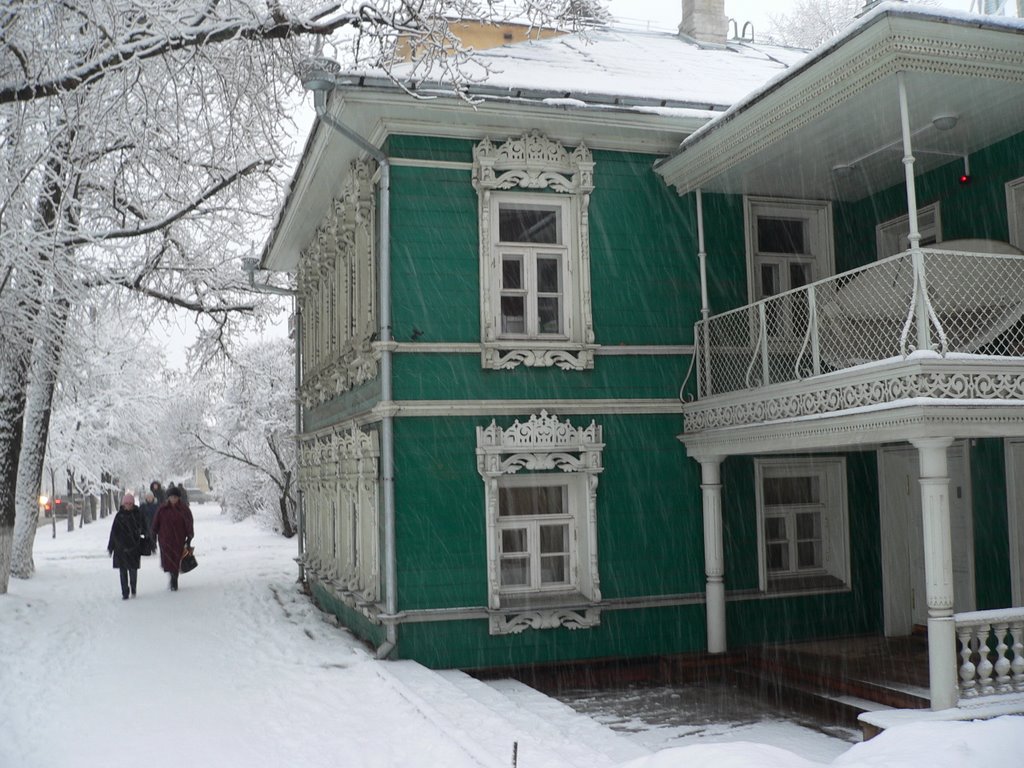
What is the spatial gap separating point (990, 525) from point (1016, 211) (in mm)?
3367

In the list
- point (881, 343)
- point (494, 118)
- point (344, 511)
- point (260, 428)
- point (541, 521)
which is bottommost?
point (541, 521)

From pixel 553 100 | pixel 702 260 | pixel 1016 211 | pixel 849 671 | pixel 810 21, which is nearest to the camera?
pixel 849 671

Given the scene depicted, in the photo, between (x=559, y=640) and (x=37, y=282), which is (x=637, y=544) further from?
(x=37, y=282)

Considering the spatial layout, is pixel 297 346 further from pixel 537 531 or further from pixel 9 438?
pixel 537 531

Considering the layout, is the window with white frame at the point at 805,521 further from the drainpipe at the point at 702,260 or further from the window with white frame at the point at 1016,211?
the window with white frame at the point at 1016,211

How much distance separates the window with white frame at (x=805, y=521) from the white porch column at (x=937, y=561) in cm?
413

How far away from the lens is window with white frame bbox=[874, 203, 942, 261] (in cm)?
1195

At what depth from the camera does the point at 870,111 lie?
10008 mm

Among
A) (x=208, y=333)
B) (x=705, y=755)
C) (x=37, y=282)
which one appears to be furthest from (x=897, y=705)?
(x=208, y=333)

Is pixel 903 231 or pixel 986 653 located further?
pixel 903 231

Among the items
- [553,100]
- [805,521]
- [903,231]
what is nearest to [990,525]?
[805,521]

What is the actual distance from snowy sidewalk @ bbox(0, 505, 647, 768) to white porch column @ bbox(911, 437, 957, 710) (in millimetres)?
2530

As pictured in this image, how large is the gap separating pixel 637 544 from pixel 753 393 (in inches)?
92.5

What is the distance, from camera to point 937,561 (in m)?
8.35
